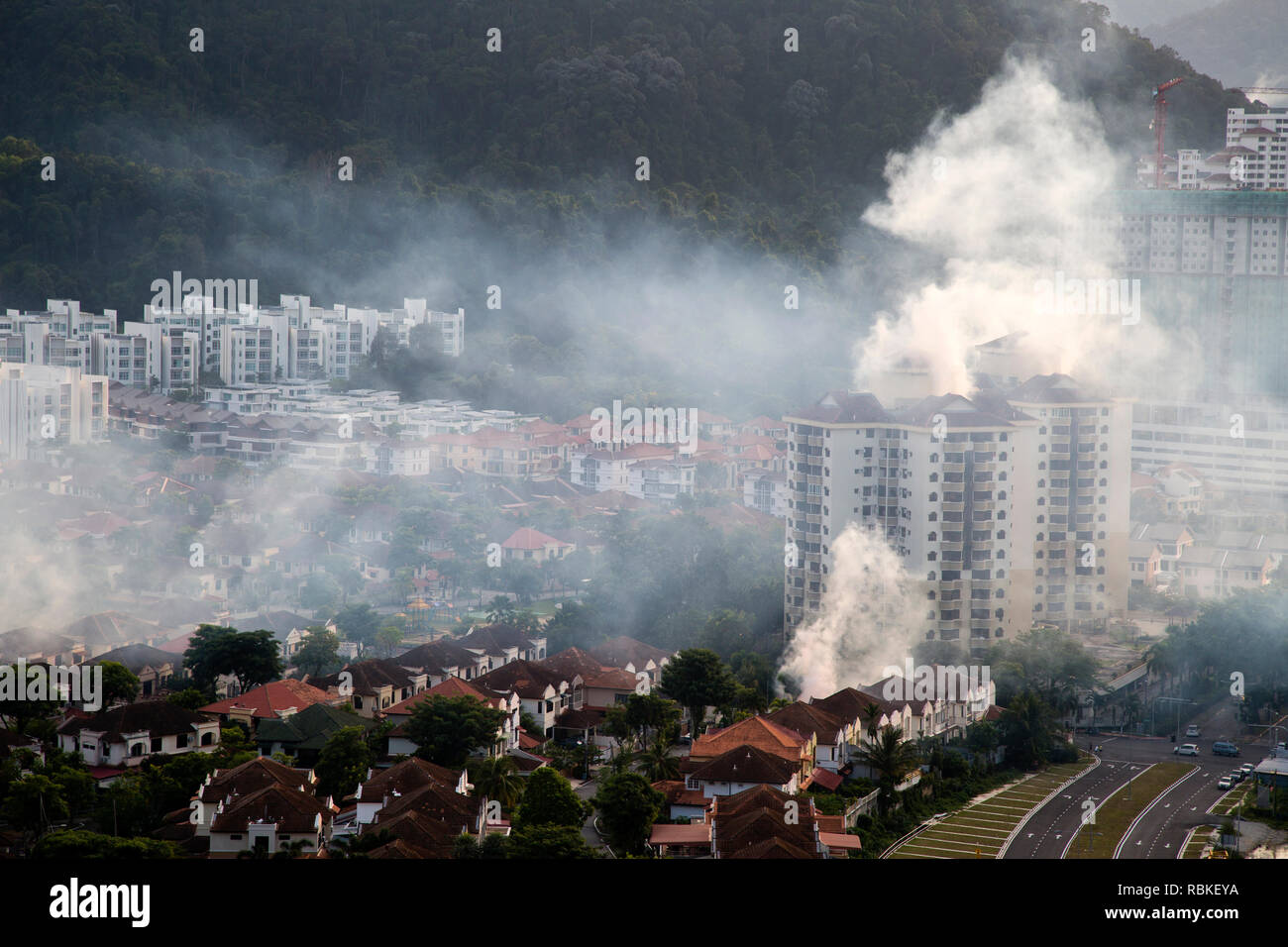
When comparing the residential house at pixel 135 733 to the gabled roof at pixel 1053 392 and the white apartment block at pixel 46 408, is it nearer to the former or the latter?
the gabled roof at pixel 1053 392

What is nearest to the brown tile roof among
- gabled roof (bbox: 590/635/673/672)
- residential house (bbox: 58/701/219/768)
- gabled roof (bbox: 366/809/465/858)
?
gabled roof (bbox: 366/809/465/858)

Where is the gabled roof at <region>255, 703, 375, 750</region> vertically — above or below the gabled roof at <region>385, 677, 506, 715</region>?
below

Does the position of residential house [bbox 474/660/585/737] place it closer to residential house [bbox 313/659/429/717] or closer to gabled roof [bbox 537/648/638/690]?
gabled roof [bbox 537/648/638/690]

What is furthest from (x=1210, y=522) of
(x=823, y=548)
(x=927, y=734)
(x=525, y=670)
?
(x=525, y=670)

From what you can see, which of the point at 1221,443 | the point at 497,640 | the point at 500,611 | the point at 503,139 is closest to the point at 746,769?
the point at 497,640
